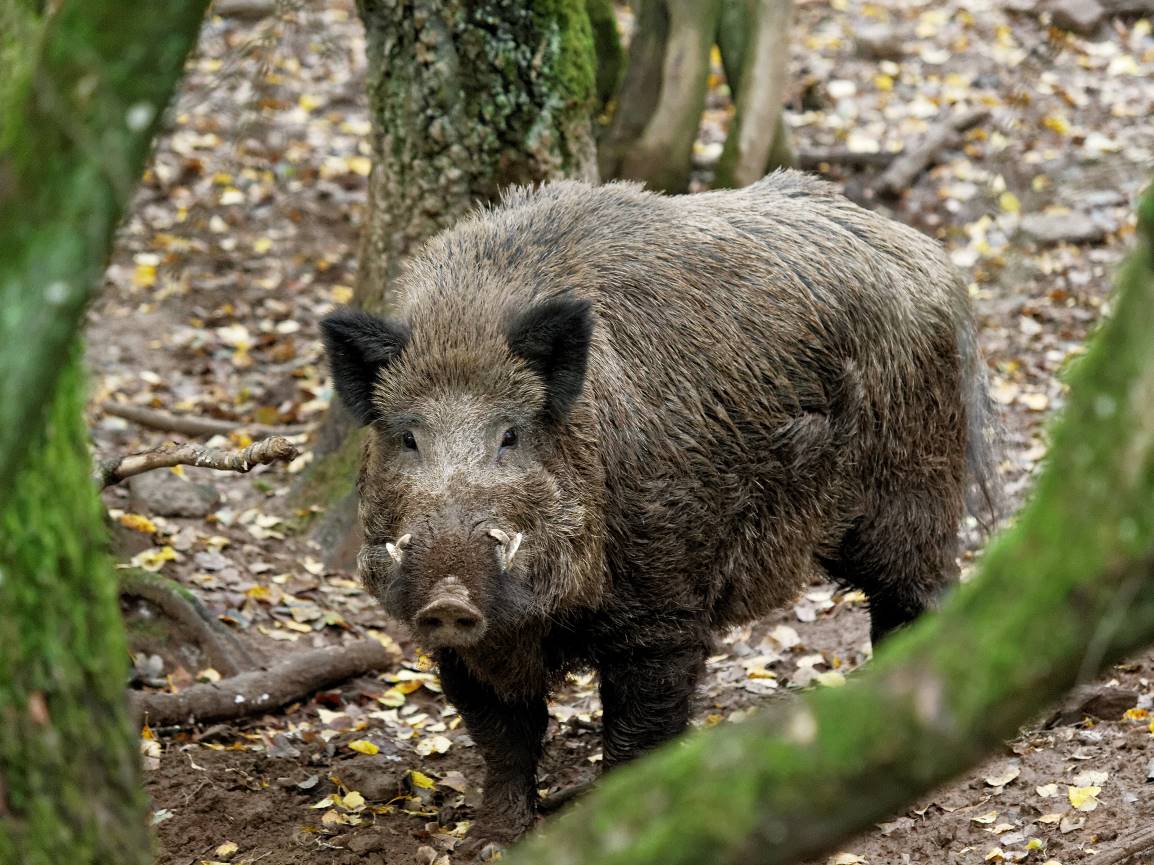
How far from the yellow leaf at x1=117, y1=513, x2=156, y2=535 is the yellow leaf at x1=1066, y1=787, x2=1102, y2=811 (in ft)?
16.5

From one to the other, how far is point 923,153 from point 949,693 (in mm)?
10810

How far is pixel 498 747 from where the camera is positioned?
5867 mm

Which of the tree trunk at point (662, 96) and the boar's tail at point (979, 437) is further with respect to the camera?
the tree trunk at point (662, 96)

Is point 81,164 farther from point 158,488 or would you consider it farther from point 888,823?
point 158,488

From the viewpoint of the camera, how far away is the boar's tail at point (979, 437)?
22.7 feet

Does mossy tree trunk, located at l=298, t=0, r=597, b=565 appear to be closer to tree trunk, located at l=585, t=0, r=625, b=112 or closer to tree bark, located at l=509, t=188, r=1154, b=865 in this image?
tree trunk, located at l=585, t=0, r=625, b=112

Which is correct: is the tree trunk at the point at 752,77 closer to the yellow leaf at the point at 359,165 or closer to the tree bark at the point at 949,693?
the yellow leaf at the point at 359,165

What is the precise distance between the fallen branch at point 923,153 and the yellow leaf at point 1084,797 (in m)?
7.25

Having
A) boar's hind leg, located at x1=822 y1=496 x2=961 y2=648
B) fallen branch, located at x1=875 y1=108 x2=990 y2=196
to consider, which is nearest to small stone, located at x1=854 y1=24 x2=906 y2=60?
fallen branch, located at x1=875 y1=108 x2=990 y2=196

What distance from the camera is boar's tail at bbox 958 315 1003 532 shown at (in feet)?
22.7

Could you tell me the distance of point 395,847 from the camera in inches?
225

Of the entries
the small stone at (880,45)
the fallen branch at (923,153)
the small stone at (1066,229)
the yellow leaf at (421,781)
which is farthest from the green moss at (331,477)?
the small stone at (880,45)

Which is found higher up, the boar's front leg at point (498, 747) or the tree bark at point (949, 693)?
the tree bark at point (949, 693)

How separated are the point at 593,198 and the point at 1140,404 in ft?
13.2
